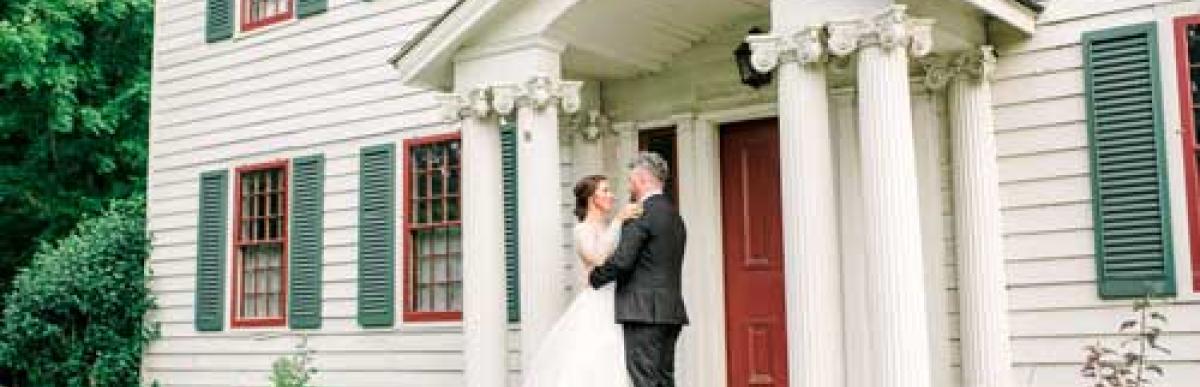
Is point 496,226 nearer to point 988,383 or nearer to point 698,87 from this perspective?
point 698,87

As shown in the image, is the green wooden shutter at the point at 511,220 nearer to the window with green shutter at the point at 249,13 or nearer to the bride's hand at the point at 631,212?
the window with green shutter at the point at 249,13

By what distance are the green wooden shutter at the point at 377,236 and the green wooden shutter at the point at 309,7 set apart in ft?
5.01

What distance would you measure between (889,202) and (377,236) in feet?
17.4

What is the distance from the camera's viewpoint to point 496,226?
7.76 metres

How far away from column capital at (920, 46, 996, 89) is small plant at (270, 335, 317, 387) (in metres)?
5.50

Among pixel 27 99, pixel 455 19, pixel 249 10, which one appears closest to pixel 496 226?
pixel 455 19

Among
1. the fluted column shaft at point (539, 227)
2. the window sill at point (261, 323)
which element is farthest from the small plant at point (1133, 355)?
the window sill at point (261, 323)

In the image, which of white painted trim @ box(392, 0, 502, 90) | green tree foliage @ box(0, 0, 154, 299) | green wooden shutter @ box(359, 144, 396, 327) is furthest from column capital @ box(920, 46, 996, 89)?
green tree foliage @ box(0, 0, 154, 299)

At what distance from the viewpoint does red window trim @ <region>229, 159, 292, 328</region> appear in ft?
36.0

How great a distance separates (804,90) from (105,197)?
46.6 feet

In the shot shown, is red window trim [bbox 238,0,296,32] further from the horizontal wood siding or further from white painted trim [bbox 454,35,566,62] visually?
white painted trim [bbox 454,35,566,62]

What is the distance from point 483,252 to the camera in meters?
7.70

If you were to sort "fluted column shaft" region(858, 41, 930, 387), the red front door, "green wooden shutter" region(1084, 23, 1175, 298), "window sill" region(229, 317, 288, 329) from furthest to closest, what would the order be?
1. "window sill" region(229, 317, 288, 329)
2. the red front door
3. "green wooden shutter" region(1084, 23, 1175, 298)
4. "fluted column shaft" region(858, 41, 930, 387)

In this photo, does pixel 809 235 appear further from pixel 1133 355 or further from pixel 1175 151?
pixel 1175 151
